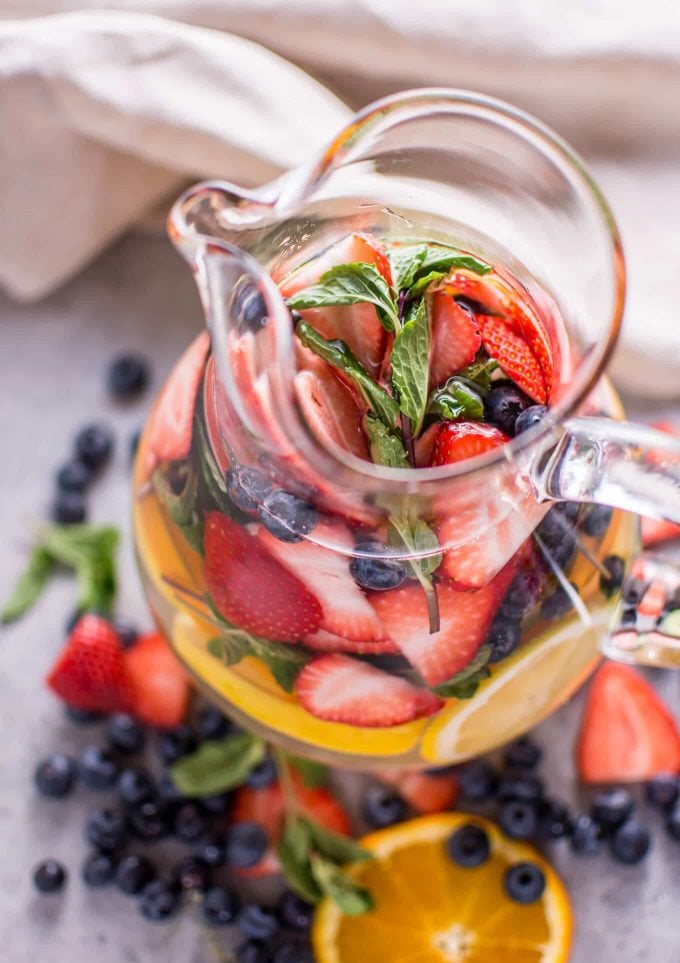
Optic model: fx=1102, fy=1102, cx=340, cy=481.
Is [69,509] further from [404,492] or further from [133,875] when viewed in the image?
[404,492]

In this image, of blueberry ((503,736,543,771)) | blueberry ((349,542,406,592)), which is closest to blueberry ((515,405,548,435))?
blueberry ((349,542,406,592))

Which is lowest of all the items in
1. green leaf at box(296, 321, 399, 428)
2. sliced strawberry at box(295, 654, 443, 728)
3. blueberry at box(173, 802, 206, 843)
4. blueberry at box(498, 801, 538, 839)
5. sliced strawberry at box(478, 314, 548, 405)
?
blueberry at box(173, 802, 206, 843)

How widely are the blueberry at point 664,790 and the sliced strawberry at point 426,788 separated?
22 centimetres

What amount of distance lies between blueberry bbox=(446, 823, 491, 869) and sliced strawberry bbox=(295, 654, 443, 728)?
435 mm

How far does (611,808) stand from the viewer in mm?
1236

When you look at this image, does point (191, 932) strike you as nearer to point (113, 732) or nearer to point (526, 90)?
point (113, 732)

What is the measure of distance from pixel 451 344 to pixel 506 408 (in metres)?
0.06

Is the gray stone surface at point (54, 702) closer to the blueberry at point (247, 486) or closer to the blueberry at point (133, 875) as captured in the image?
the blueberry at point (133, 875)

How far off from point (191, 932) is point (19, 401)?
69cm

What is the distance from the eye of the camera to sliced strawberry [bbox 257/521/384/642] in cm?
71

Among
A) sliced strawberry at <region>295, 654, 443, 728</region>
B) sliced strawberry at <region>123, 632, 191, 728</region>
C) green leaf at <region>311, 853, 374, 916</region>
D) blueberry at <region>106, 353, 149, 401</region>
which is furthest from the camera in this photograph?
blueberry at <region>106, 353, 149, 401</region>

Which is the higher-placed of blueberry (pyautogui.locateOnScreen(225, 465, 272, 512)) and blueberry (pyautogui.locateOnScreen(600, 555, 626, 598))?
blueberry (pyautogui.locateOnScreen(225, 465, 272, 512))

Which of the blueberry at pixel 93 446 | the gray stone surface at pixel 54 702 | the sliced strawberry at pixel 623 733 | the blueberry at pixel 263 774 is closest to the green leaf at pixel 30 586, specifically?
the gray stone surface at pixel 54 702

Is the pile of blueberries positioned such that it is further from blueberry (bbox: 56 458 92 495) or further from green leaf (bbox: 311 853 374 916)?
blueberry (bbox: 56 458 92 495)
